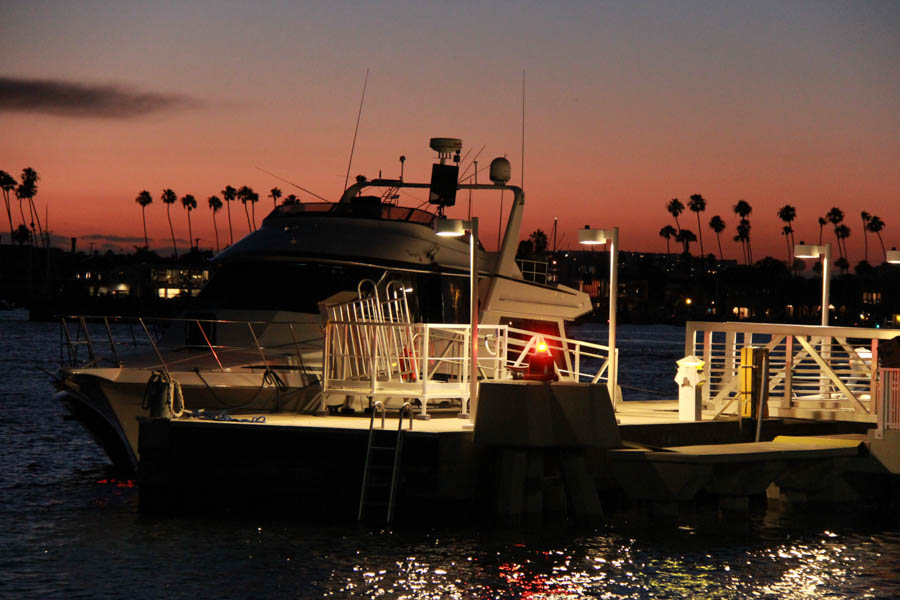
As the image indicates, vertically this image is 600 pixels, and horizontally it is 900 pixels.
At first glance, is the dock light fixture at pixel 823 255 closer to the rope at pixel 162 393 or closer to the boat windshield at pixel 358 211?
the boat windshield at pixel 358 211

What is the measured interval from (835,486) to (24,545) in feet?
38.3

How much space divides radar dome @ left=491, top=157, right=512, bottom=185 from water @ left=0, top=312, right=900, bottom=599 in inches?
323

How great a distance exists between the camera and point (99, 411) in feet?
63.1

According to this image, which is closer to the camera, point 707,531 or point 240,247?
point 707,531

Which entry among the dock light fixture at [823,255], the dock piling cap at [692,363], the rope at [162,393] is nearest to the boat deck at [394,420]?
the rope at [162,393]

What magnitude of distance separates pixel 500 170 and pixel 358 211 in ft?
10.9

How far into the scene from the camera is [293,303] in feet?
68.8

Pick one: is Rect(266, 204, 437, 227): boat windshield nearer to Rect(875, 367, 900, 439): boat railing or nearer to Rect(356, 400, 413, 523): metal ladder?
Rect(356, 400, 413, 523): metal ladder

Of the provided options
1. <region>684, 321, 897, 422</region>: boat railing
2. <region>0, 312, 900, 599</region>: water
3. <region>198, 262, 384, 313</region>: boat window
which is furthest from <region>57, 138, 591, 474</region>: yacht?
<region>684, 321, 897, 422</region>: boat railing

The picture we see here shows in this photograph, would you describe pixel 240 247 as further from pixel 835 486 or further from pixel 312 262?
pixel 835 486

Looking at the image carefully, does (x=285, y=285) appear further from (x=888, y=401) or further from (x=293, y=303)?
(x=888, y=401)

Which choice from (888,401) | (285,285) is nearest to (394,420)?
(285,285)

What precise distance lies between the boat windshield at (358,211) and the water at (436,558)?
6054 millimetres

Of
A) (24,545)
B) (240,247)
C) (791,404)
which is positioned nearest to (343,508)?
(24,545)
